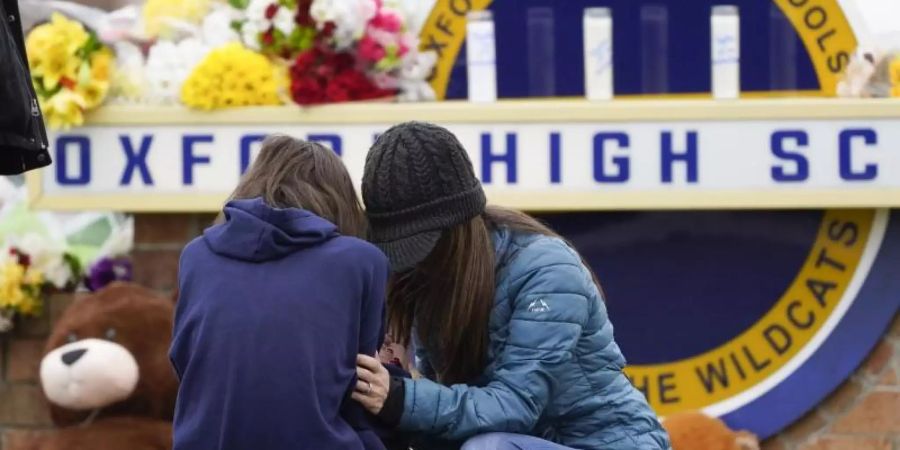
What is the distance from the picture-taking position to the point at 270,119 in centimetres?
461

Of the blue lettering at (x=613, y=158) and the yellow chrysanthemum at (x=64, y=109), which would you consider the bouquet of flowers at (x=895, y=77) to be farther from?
the yellow chrysanthemum at (x=64, y=109)

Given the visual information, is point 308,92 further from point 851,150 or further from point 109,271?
point 851,150

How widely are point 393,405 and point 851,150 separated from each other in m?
1.99

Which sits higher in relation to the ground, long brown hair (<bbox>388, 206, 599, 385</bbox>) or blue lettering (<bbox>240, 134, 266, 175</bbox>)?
blue lettering (<bbox>240, 134, 266, 175</bbox>)

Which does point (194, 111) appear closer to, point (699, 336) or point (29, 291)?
point (29, 291)

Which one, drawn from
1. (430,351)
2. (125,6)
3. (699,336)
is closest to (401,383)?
(430,351)

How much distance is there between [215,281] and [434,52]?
2006mm

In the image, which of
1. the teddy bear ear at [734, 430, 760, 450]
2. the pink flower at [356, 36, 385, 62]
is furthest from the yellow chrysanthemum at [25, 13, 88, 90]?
the teddy bear ear at [734, 430, 760, 450]

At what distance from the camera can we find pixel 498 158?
455cm

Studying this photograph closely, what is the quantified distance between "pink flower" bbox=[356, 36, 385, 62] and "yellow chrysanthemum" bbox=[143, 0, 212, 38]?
0.51m

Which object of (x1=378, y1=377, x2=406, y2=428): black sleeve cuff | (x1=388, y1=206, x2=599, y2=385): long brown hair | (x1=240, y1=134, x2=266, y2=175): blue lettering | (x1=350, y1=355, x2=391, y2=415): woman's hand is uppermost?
(x1=240, y1=134, x2=266, y2=175): blue lettering

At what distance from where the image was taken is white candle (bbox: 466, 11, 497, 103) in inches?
182

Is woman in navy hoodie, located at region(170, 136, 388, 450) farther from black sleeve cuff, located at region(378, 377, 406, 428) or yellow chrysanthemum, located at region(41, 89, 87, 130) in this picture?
yellow chrysanthemum, located at region(41, 89, 87, 130)

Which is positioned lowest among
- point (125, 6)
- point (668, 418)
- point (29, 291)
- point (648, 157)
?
point (668, 418)
